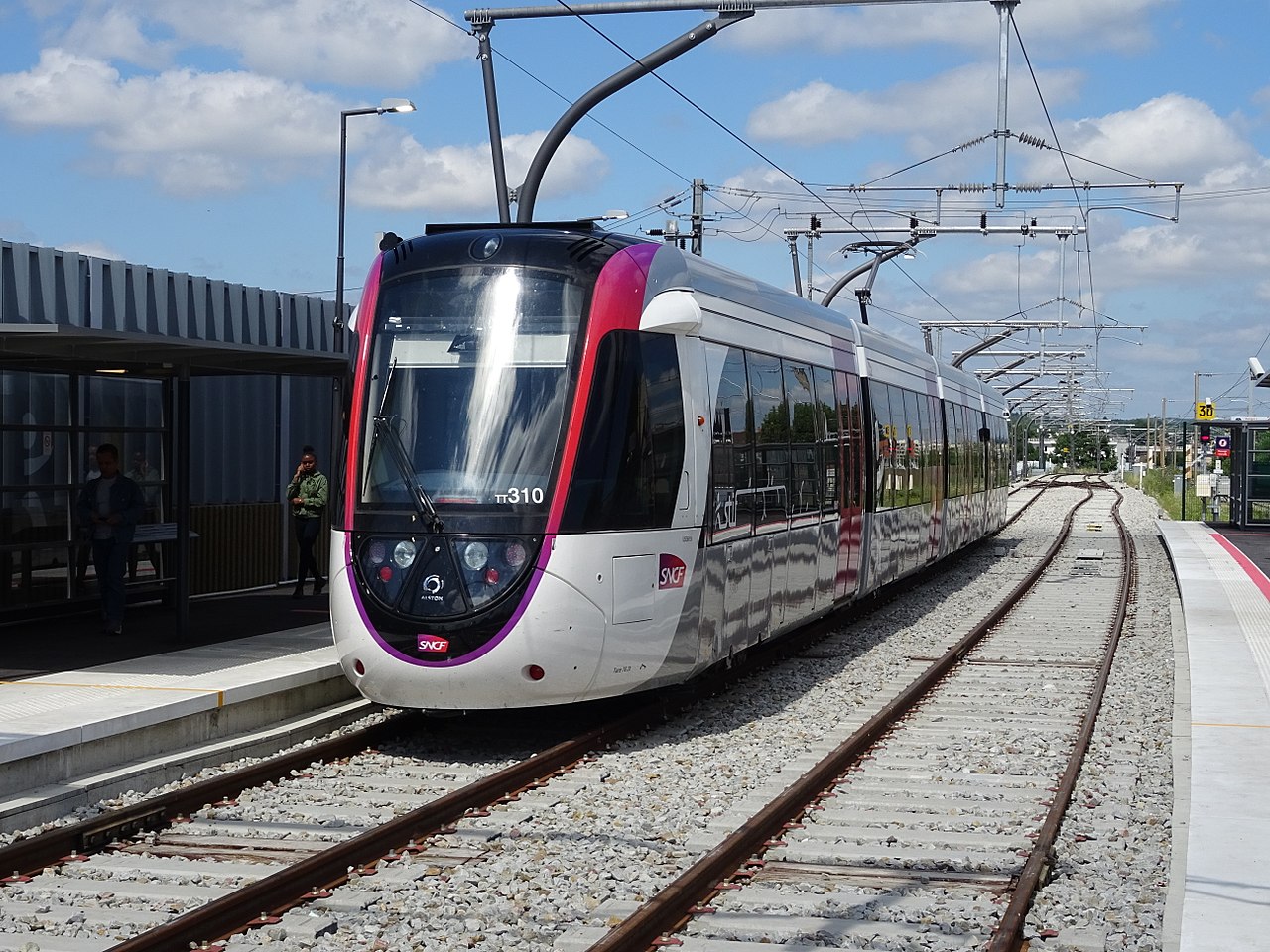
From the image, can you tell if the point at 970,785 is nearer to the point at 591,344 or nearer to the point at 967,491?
the point at 591,344

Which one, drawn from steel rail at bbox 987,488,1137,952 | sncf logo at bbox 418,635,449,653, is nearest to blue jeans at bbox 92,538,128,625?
sncf logo at bbox 418,635,449,653

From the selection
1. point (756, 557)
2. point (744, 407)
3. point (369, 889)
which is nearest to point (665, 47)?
point (744, 407)

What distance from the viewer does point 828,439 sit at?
599 inches

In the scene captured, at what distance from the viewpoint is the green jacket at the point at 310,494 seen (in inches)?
669

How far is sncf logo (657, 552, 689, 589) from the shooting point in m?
10.3

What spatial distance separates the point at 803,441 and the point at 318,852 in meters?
7.54

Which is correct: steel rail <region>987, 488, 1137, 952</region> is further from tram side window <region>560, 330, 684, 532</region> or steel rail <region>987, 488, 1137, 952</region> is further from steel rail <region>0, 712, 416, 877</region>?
steel rail <region>0, 712, 416, 877</region>

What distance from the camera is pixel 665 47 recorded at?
44.5 ft

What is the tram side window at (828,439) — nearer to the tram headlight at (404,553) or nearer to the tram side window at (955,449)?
the tram headlight at (404,553)

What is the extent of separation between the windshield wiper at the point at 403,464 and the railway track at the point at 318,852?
59.1 inches

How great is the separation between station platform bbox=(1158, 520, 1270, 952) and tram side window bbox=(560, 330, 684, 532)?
350 centimetres

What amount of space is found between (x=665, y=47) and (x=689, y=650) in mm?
5474

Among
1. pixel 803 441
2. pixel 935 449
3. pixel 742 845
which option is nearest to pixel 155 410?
pixel 803 441

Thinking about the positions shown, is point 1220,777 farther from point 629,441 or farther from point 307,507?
point 307,507
